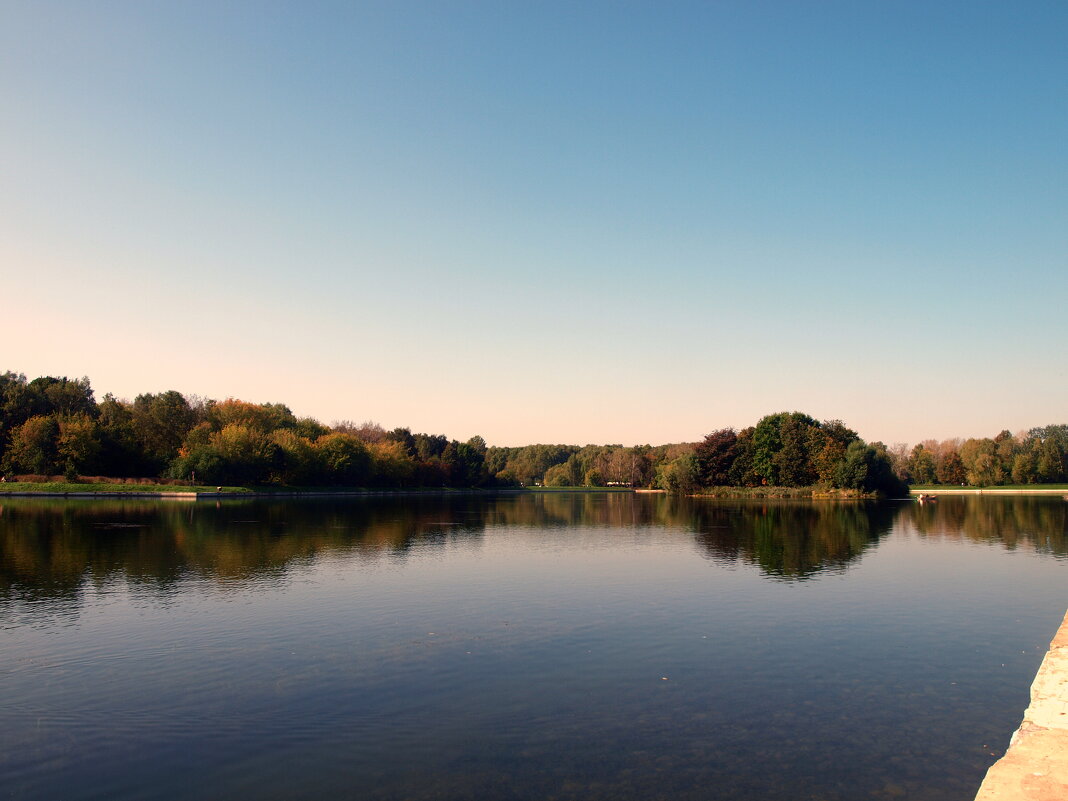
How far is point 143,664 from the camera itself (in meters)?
15.6

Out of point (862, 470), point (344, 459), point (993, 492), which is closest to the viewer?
point (862, 470)

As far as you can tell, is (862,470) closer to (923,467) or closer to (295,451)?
(923,467)

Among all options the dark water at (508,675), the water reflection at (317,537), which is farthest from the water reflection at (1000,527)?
the dark water at (508,675)

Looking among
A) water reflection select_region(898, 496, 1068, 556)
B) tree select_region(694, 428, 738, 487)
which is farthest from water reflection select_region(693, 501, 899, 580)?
tree select_region(694, 428, 738, 487)

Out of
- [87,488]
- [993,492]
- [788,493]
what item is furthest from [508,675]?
[993,492]

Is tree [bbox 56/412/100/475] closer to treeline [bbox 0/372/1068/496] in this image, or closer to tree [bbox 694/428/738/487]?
treeline [bbox 0/372/1068/496]

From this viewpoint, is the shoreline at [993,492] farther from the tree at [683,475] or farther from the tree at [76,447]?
the tree at [76,447]

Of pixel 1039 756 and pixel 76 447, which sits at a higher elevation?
pixel 76 447

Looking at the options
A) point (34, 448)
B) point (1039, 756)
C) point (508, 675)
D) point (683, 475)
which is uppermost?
point (34, 448)

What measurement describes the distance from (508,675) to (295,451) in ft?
375

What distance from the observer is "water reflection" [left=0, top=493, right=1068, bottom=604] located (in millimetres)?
28531

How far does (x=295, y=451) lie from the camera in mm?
122188

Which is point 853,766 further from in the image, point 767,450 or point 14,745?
point 767,450

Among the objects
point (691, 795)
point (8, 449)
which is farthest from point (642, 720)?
point (8, 449)
